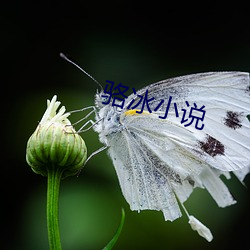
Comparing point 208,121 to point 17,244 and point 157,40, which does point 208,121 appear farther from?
point 157,40

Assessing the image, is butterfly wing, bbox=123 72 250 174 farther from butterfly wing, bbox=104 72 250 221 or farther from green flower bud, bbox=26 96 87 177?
green flower bud, bbox=26 96 87 177

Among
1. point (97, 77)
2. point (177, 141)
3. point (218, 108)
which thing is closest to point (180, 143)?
point (177, 141)

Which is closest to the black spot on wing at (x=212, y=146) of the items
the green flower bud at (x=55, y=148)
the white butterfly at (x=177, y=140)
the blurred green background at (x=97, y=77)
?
the white butterfly at (x=177, y=140)

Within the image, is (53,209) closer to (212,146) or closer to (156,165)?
(156,165)

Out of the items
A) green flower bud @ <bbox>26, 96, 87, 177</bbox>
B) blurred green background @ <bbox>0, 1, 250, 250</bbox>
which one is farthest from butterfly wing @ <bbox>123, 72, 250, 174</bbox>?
blurred green background @ <bbox>0, 1, 250, 250</bbox>

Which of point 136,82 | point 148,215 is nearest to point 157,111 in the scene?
point 148,215

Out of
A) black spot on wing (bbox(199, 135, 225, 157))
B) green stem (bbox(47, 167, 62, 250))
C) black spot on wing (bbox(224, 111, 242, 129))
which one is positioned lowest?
green stem (bbox(47, 167, 62, 250))

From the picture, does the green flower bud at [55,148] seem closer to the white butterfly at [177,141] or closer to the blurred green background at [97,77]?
the white butterfly at [177,141]
